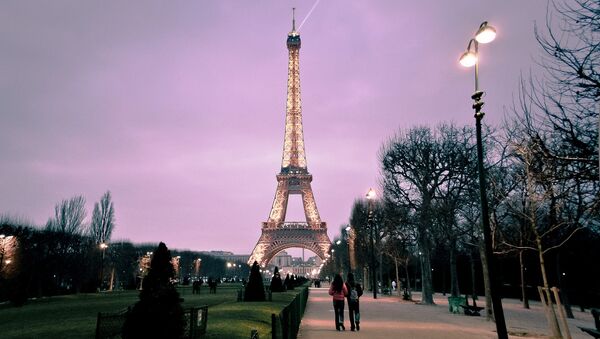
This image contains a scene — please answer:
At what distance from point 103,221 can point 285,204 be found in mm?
Answer: 43176

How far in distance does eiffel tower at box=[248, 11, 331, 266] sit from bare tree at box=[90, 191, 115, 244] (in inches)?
1369

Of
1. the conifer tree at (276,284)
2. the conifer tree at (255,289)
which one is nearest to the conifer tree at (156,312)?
the conifer tree at (255,289)

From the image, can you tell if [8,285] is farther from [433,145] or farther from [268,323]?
[433,145]

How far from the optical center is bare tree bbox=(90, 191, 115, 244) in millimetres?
69625

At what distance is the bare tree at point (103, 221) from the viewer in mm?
69625

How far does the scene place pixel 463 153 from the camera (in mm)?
33688

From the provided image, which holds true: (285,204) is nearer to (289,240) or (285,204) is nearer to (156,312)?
(289,240)

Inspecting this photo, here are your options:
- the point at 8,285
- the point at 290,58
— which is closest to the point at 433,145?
the point at 8,285

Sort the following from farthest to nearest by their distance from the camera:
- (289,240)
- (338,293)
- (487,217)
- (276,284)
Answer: (289,240), (276,284), (338,293), (487,217)

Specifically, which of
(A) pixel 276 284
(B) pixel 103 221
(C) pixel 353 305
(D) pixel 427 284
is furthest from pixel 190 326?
(B) pixel 103 221

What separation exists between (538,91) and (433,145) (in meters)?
21.4

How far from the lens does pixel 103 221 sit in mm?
70750

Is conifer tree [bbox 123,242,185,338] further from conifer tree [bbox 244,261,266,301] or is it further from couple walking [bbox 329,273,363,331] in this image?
conifer tree [bbox 244,261,266,301]

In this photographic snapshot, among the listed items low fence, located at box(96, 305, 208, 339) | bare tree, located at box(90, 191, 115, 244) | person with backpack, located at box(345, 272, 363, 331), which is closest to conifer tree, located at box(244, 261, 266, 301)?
person with backpack, located at box(345, 272, 363, 331)
